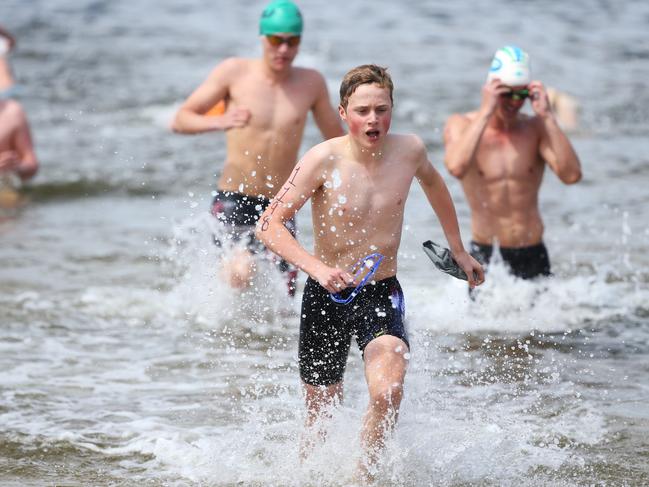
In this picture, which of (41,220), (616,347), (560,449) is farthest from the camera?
(41,220)

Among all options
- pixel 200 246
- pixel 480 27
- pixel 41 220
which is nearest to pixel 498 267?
pixel 200 246

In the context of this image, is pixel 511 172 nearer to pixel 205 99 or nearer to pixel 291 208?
pixel 205 99

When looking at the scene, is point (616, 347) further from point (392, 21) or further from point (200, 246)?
point (392, 21)

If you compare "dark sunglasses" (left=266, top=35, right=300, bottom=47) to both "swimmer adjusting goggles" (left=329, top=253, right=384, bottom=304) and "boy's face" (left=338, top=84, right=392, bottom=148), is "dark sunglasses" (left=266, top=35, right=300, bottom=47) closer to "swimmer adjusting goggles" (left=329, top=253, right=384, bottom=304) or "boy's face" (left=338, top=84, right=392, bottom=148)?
"boy's face" (left=338, top=84, right=392, bottom=148)

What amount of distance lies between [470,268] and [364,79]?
1.02 m

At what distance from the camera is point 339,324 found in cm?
561

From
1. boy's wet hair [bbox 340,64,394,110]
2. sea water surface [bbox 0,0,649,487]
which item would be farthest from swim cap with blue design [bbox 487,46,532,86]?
boy's wet hair [bbox 340,64,394,110]

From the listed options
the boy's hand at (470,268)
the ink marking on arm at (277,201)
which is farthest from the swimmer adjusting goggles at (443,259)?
the ink marking on arm at (277,201)

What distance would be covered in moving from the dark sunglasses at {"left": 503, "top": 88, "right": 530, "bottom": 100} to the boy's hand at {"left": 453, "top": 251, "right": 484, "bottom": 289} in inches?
93.6

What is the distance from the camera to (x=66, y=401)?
708 cm

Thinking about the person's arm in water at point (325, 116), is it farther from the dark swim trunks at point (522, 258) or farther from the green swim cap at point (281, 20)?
the dark swim trunks at point (522, 258)

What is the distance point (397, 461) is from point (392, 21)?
2029 cm

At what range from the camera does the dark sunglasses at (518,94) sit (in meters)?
7.84

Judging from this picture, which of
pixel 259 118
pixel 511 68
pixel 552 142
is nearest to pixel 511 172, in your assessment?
pixel 552 142
